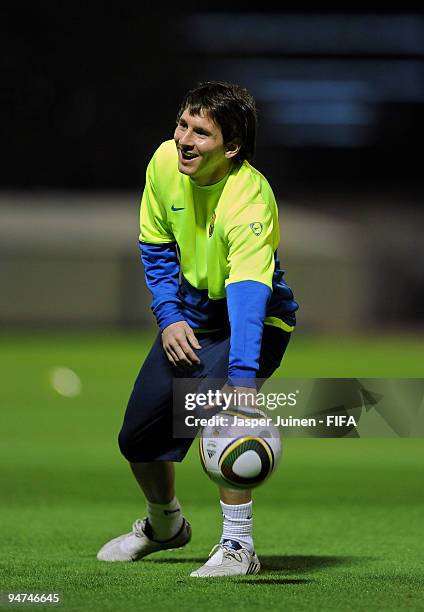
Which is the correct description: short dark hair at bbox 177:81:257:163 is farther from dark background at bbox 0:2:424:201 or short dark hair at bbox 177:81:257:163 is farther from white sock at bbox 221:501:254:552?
dark background at bbox 0:2:424:201

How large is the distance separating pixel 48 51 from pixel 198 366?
1288 inches

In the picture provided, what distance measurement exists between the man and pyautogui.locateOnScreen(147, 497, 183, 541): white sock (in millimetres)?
40

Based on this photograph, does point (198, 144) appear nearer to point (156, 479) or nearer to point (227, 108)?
point (227, 108)

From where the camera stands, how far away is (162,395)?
516 cm

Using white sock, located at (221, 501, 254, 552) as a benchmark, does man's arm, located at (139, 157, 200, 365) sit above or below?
above

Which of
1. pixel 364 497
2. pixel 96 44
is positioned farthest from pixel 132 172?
pixel 364 497

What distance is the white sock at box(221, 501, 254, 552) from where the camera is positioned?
194 inches

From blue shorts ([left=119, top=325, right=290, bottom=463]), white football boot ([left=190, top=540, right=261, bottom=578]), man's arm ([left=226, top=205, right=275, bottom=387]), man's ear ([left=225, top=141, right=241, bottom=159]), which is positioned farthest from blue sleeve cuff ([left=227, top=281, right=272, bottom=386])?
white football boot ([left=190, top=540, right=261, bottom=578])

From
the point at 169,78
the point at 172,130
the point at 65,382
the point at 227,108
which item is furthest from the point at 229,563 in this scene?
the point at 172,130

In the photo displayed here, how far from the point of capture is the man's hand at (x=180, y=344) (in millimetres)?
5000

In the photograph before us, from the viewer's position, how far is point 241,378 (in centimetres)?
467

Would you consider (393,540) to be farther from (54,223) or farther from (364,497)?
(54,223)

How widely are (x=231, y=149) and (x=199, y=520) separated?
98.5 inches

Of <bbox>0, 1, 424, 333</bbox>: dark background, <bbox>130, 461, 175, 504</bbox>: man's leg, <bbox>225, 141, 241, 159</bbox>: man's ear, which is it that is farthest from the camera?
<bbox>0, 1, 424, 333</bbox>: dark background
